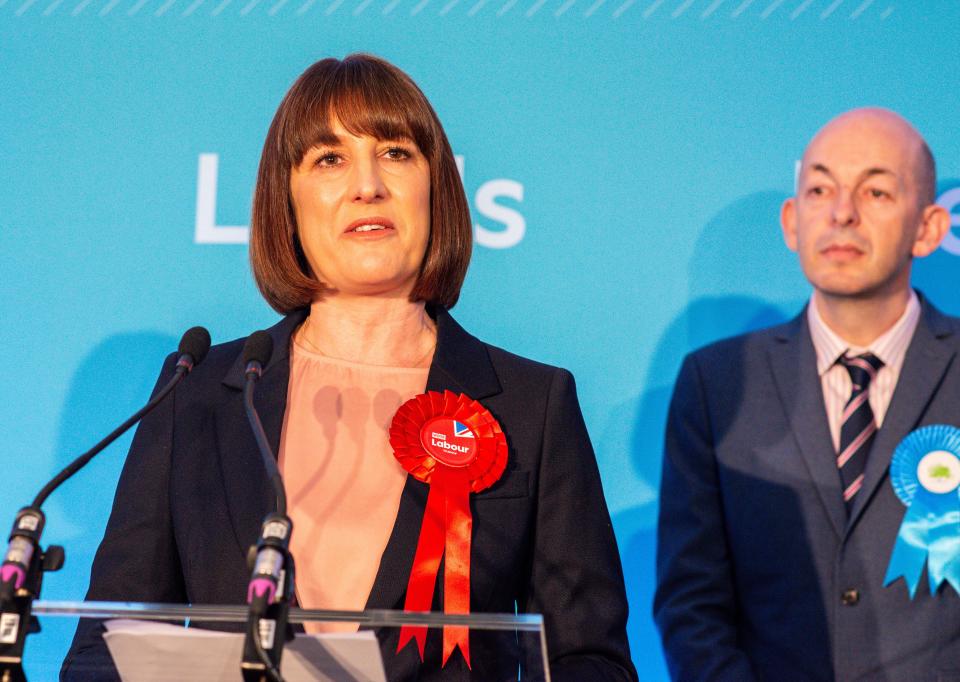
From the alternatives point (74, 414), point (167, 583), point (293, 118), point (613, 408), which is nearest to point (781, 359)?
point (613, 408)

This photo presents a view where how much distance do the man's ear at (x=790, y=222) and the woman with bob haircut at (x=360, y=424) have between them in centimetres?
91

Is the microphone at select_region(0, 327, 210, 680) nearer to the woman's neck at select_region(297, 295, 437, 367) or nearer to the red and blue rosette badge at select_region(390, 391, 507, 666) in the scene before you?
the red and blue rosette badge at select_region(390, 391, 507, 666)

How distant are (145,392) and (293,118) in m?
1.18

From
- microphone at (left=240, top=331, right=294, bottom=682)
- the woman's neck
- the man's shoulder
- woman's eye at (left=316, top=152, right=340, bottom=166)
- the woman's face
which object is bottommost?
microphone at (left=240, top=331, right=294, bottom=682)

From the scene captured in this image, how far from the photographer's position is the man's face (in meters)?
2.65

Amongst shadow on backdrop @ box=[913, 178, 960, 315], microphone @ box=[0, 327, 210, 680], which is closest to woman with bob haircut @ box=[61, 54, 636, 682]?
microphone @ box=[0, 327, 210, 680]

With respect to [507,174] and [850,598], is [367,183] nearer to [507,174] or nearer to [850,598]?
[507,174]

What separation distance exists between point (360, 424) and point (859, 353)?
46.8 inches

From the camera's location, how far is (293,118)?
6.95 ft

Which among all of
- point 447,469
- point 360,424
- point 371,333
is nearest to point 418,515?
point 447,469

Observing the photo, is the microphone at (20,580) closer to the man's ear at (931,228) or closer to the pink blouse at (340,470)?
the pink blouse at (340,470)

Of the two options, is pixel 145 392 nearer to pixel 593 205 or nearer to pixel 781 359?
pixel 593 205

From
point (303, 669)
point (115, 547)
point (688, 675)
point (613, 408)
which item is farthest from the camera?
point (613, 408)

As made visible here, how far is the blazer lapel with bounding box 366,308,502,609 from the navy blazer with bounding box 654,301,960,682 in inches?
27.6
